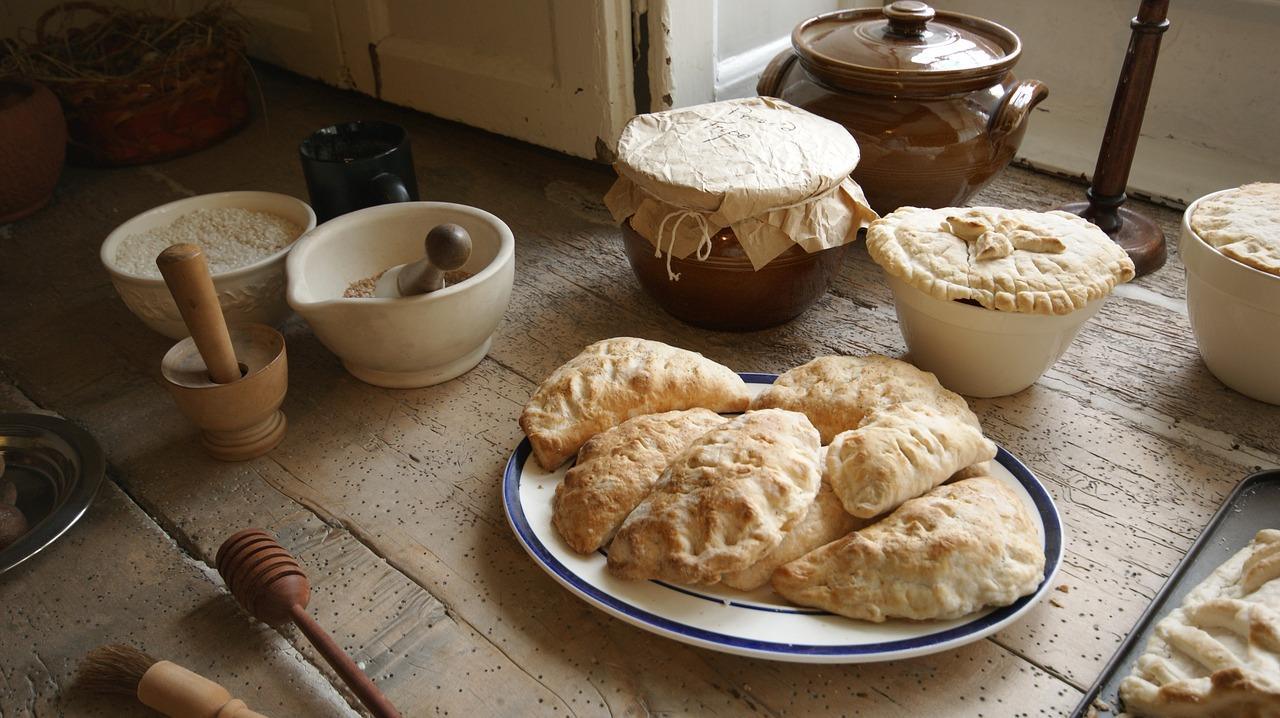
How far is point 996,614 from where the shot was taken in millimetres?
794

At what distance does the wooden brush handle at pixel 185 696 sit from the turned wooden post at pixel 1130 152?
1.32 meters

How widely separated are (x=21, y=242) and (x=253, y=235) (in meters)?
0.67

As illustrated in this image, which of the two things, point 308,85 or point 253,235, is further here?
point 308,85

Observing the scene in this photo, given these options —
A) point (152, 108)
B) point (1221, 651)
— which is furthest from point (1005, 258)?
point (152, 108)

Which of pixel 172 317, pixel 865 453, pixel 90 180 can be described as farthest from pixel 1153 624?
pixel 90 180

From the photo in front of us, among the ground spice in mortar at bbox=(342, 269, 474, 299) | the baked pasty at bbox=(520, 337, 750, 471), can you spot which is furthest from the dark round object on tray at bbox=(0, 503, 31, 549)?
the baked pasty at bbox=(520, 337, 750, 471)

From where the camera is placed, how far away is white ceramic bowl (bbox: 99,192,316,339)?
3.82 ft

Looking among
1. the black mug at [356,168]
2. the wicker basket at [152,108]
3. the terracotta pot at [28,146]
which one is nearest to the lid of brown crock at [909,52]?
the black mug at [356,168]

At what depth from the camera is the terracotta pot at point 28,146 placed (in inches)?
63.4

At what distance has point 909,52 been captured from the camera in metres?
1.33

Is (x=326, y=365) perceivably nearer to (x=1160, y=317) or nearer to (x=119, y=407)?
(x=119, y=407)

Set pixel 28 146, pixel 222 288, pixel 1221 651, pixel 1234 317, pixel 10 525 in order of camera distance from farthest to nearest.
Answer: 1. pixel 28 146
2. pixel 222 288
3. pixel 1234 317
4. pixel 10 525
5. pixel 1221 651

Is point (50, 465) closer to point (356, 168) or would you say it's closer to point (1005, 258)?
point (356, 168)

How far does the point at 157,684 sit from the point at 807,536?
592mm
